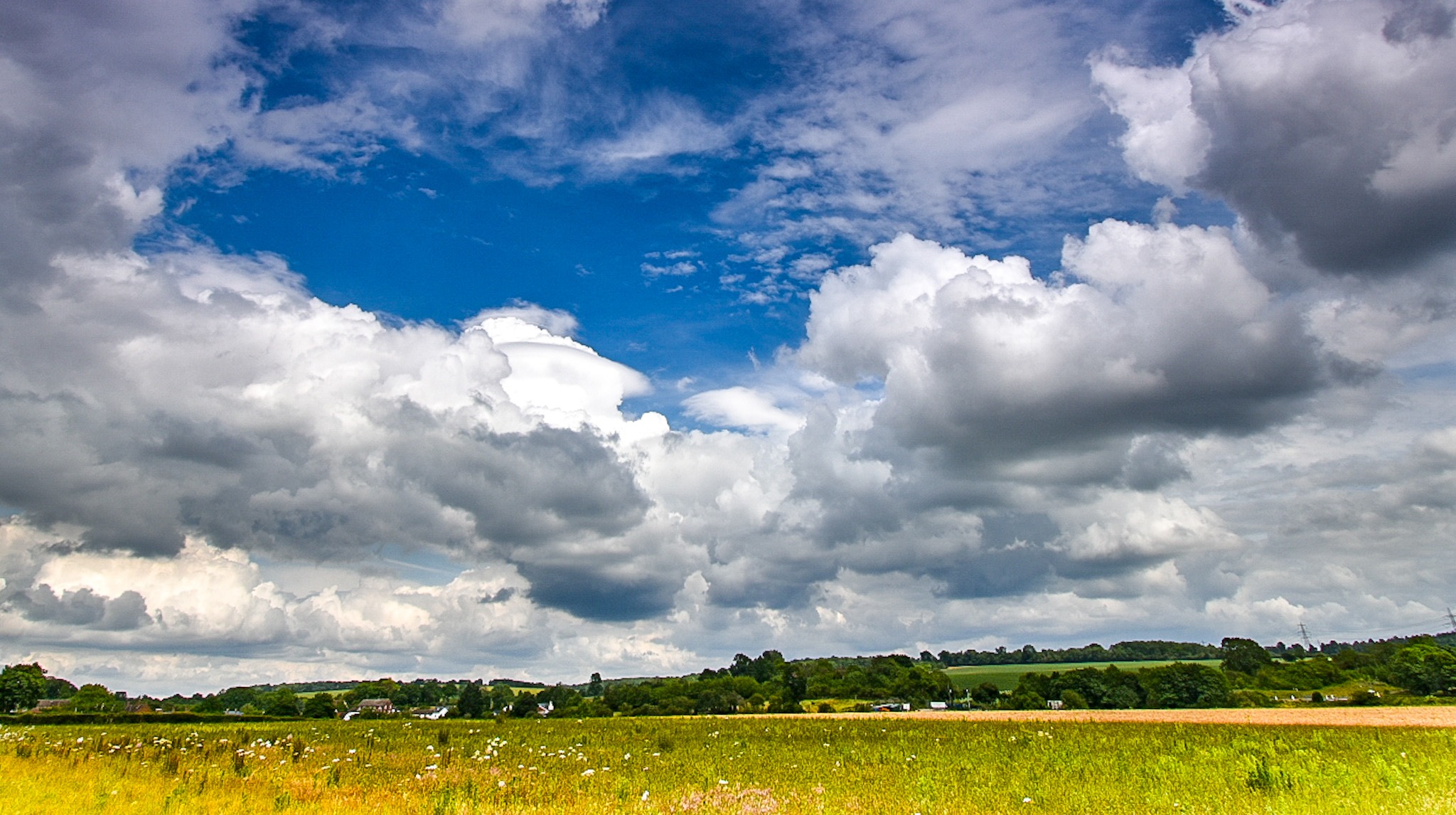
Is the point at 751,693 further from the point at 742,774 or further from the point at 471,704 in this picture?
the point at 742,774

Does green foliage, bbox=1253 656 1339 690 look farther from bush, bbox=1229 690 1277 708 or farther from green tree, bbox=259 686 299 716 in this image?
green tree, bbox=259 686 299 716

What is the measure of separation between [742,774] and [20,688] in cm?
18526

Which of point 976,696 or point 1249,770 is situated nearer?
point 1249,770

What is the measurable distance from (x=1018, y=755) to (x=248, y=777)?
81.3 feet

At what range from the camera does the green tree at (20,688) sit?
140m

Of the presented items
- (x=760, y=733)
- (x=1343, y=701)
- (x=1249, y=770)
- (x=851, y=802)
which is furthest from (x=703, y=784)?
(x=1343, y=701)

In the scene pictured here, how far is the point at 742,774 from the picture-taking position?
22.4 meters

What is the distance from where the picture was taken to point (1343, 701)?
117m

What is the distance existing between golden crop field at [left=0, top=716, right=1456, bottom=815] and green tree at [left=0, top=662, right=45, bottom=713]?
154 metres

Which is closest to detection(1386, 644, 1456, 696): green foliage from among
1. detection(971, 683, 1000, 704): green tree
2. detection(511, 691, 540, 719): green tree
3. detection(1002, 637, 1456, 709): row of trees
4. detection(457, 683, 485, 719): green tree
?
detection(1002, 637, 1456, 709): row of trees

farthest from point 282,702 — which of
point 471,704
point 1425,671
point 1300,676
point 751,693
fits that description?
point 1300,676

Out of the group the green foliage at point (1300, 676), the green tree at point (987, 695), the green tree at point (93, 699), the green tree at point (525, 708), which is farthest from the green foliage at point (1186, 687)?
the green tree at point (93, 699)

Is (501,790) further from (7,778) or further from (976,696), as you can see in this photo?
(976,696)

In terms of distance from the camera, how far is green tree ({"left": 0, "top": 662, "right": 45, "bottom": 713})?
13988 cm
